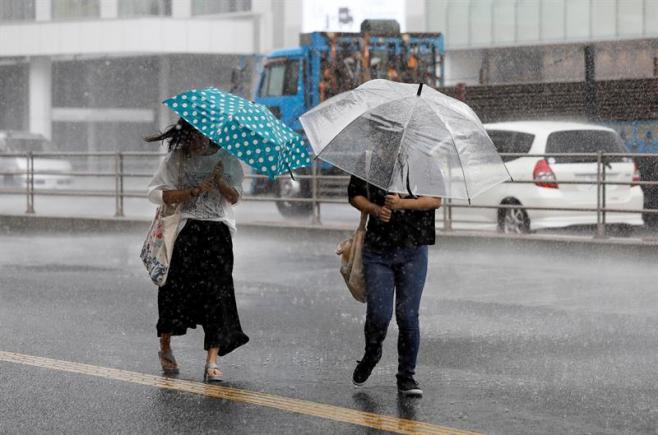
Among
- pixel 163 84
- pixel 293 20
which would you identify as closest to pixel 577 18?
pixel 293 20

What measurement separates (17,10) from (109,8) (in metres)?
5.45

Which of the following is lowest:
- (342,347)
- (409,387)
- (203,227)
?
(342,347)

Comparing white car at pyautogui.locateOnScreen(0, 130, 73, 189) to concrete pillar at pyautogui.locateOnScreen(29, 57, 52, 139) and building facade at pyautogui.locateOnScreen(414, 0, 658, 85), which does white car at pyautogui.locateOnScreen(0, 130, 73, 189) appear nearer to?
building facade at pyautogui.locateOnScreen(414, 0, 658, 85)

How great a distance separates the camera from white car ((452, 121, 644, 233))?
1686 cm

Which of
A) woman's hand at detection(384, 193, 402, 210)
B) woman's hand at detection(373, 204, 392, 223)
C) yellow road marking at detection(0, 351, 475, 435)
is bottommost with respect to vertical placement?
yellow road marking at detection(0, 351, 475, 435)

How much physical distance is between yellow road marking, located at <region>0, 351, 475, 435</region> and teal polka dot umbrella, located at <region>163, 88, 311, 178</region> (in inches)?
47.7

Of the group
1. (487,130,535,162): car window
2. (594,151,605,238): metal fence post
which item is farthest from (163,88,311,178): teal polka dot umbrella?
(487,130,535,162): car window

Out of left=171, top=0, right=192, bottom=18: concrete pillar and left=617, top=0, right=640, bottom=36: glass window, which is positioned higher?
left=171, top=0, right=192, bottom=18: concrete pillar

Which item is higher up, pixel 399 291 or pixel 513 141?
pixel 513 141

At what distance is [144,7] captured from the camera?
5903cm

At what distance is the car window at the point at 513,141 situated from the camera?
57.5 feet

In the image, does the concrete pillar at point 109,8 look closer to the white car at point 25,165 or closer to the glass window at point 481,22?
the white car at point 25,165

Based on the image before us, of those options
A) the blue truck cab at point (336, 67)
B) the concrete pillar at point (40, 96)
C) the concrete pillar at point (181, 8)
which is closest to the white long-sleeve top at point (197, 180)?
the blue truck cab at point (336, 67)

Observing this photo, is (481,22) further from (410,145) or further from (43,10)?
(410,145)
